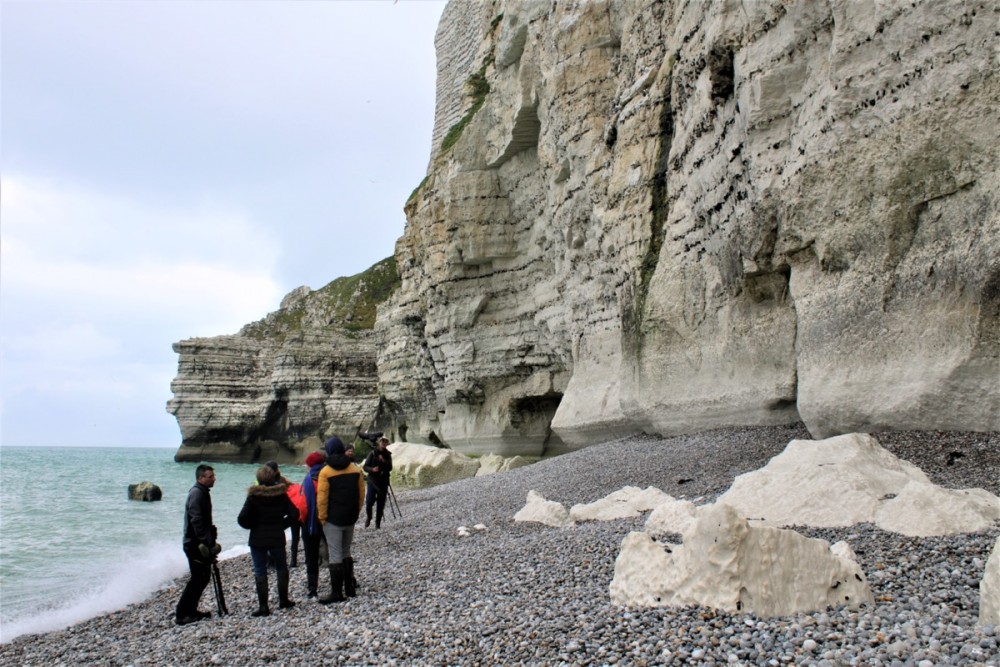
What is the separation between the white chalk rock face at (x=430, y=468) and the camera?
23.8 m

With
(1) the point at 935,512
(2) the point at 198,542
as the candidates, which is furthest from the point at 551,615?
(2) the point at 198,542

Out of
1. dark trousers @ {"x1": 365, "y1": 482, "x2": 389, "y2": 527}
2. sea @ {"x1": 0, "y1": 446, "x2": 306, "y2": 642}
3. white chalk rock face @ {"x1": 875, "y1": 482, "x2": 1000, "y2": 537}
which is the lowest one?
sea @ {"x1": 0, "y1": 446, "x2": 306, "y2": 642}

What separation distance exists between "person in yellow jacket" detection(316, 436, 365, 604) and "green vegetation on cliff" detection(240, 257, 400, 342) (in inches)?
2343

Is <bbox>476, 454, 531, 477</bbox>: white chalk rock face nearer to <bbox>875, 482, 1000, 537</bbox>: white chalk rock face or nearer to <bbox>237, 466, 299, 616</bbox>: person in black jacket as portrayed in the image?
<bbox>237, 466, 299, 616</bbox>: person in black jacket

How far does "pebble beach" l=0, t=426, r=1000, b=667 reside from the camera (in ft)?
13.4

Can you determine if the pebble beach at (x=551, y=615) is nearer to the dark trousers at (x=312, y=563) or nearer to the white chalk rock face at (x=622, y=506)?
the dark trousers at (x=312, y=563)

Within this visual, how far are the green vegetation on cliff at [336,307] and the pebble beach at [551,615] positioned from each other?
191 ft

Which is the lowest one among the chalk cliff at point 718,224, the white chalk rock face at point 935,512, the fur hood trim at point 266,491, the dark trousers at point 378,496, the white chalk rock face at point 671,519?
the dark trousers at point 378,496

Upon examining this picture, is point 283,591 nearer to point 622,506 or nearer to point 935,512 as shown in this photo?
Answer: point 622,506

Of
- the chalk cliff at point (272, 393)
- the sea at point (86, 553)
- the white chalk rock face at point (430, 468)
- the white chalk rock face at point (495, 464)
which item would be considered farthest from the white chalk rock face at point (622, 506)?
the chalk cliff at point (272, 393)

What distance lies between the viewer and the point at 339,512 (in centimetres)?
768

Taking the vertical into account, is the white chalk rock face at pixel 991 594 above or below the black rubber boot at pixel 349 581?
above

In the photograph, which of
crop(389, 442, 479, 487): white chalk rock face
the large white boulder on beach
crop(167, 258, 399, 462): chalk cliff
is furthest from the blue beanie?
crop(167, 258, 399, 462): chalk cliff

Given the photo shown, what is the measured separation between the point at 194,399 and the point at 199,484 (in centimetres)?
5803
